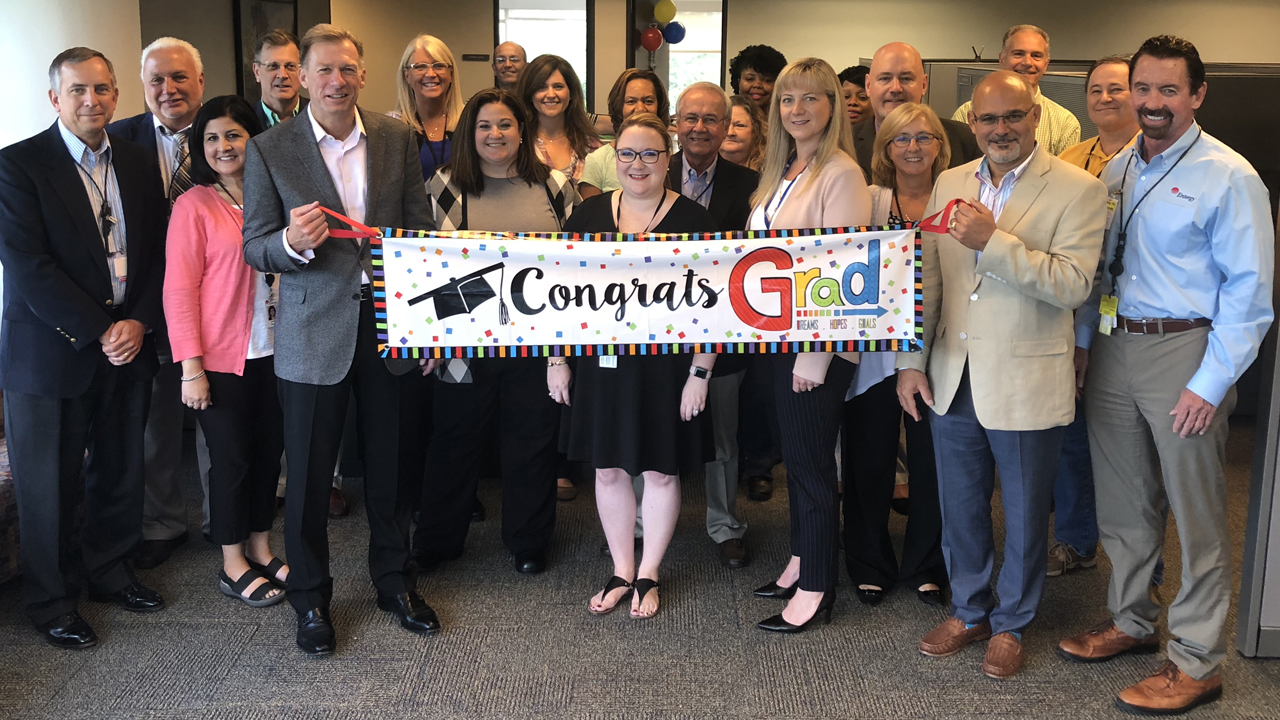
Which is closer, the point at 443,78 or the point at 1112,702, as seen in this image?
the point at 1112,702

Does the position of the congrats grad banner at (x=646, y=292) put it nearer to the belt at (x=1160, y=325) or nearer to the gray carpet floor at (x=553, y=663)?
the belt at (x=1160, y=325)

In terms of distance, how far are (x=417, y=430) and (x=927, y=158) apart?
1861 millimetres

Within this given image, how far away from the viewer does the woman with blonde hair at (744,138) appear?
153 inches

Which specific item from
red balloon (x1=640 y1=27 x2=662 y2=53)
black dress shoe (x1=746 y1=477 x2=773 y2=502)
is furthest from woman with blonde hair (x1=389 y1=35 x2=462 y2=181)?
red balloon (x1=640 y1=27 x2=662 y2=53)

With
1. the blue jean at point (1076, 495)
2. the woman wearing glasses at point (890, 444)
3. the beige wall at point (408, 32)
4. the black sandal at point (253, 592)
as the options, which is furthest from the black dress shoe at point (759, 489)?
the beige wall at point (408, 32)

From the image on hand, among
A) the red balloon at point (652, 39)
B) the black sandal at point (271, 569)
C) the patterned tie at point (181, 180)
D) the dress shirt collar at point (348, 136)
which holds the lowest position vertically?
the black sandal at point (271, 569)

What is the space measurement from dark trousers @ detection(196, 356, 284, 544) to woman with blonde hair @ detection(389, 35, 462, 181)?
112cm

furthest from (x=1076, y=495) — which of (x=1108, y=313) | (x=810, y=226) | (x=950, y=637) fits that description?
(x=810, y=226)

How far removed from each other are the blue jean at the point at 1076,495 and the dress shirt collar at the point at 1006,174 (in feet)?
3.53

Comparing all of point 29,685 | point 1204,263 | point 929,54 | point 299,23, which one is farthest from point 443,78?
point 929,54

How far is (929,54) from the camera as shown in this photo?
10.1 meters

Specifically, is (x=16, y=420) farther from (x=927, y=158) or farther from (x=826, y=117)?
(x=927, y=158)

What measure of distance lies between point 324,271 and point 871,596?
76.1 inches

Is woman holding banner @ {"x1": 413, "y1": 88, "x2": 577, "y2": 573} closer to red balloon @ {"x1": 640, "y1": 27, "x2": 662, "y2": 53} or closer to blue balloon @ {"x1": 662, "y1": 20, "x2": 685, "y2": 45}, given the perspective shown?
red balloon @ {"x1": 640, "y1": 27, "x2": 662, "y2": 53}
